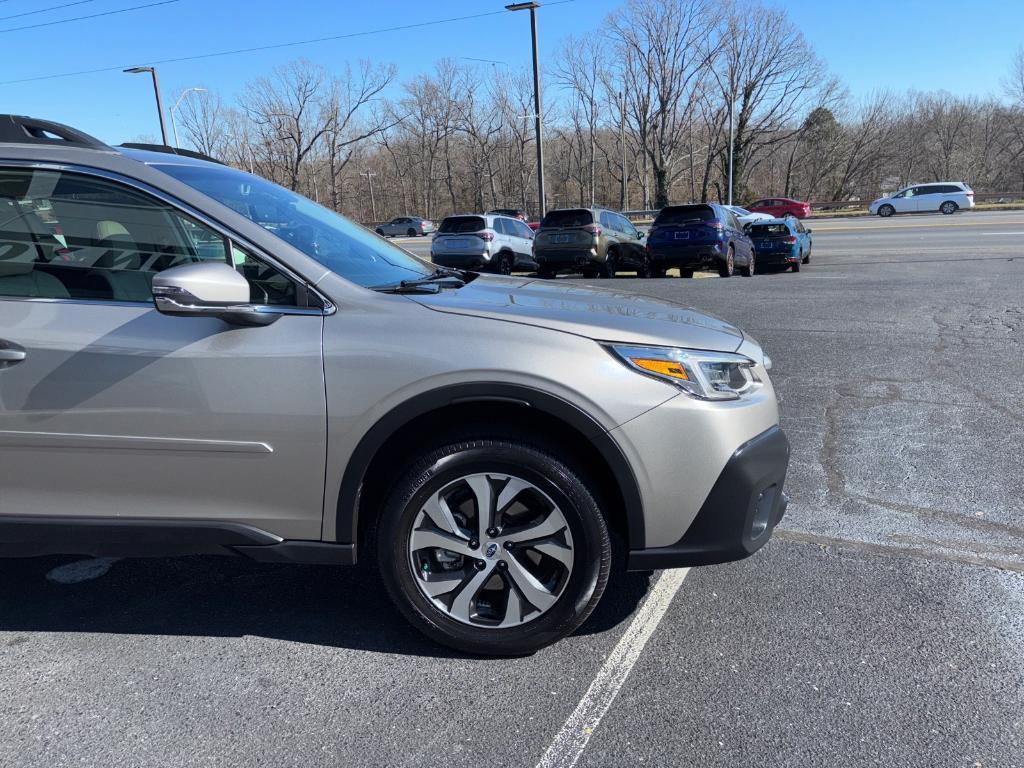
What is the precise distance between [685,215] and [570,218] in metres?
2.83

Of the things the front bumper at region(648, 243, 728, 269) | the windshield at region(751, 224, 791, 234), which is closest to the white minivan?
the windshield at region(751, 224, 791, 234)

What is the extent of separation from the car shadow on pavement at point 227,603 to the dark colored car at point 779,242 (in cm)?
1616

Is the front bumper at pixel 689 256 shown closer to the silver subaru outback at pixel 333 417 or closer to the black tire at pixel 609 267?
the black tire at pixel 609 267

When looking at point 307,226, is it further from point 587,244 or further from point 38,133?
point 587,244

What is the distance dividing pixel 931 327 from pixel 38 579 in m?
9.42

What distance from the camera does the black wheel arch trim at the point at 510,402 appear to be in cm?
256

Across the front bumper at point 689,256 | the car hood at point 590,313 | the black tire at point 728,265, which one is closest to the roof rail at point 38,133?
the car hood at point 590,313

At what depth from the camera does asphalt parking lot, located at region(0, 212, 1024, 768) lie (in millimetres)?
2332

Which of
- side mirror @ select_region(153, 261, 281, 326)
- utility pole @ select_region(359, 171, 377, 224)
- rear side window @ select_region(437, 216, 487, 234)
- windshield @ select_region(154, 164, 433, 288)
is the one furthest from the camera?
utility pole @ select_region(359, 171, 377, 224)

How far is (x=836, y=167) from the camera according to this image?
6919 cm

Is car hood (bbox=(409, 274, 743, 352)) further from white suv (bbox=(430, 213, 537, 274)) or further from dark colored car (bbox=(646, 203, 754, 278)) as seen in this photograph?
white suv (bbox=(430, 213, 537, 274))

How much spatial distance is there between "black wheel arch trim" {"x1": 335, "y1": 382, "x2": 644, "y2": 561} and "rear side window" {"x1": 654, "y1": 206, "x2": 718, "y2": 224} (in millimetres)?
15353

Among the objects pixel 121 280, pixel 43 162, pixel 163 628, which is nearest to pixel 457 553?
pixel 163 628

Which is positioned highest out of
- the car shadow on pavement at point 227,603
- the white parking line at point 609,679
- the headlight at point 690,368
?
the headlight at point 690,368
